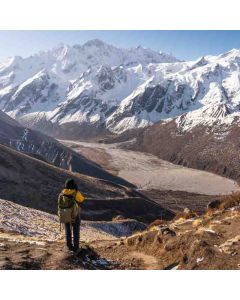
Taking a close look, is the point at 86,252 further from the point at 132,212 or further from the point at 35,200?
the point at 132,212

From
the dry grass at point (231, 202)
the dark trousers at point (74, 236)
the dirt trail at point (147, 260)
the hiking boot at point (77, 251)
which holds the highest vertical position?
the dry grass at point (231, 202)

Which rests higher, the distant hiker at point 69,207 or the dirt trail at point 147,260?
the distant hiker at point 69,207

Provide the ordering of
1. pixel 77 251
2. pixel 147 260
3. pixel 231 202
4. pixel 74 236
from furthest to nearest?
pixel 231 202 → pixel 147 260 → pixel 74 236 → pixel 77 251

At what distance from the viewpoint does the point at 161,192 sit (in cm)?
18950

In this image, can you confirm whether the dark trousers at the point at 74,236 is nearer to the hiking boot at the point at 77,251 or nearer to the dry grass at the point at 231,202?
the hiking boot at the point at 77,251

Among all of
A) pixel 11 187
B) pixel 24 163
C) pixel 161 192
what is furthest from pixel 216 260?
pixel 161 192

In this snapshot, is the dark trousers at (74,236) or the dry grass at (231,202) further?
the dry grass at (231,202)

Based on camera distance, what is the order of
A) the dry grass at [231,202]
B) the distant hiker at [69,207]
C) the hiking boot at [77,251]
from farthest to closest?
the dry grass at [231,202] < the distant hiker at [69,207] < the hiking boot at [77,251]

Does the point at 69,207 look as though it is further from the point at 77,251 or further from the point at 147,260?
the point at 147,260

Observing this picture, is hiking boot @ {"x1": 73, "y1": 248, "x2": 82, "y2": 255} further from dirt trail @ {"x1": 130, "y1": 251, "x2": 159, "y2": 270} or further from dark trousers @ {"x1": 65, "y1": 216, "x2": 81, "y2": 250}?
dirt trail @ {"x1": 130, "y1": 251, "x2": 159, "y2": 270}

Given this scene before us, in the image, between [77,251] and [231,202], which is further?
[231,202]

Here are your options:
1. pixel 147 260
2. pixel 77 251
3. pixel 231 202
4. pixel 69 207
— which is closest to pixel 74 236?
pixel 77 251

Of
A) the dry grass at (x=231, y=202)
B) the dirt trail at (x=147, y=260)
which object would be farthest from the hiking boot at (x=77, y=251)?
the dry grass at (x=231, y=202)
